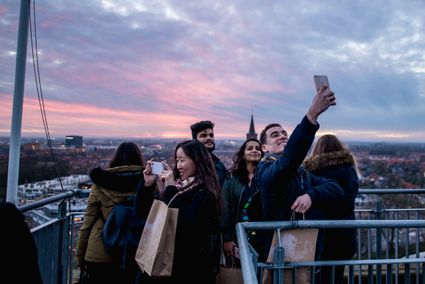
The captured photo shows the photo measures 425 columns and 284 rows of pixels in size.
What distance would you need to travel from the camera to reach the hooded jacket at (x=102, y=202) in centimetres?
341

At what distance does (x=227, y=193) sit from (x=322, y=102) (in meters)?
1.67

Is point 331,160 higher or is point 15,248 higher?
point 331,160

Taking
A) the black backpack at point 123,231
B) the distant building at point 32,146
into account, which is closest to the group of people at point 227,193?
the black backpack at point 123,231

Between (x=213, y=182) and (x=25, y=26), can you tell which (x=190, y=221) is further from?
(x=25, y=26)

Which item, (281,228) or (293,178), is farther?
(293,178)

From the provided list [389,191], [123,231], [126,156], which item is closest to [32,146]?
[126,156]

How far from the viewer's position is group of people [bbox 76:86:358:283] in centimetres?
256

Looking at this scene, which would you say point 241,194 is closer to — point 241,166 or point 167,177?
point 241,166

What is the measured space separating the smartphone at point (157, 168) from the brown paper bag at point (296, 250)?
39.3 inches

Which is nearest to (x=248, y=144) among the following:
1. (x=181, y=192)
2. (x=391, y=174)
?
(x=181, y=192)

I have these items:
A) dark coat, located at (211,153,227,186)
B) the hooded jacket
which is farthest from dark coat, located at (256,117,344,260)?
the hooded jacket

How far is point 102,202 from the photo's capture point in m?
3.45

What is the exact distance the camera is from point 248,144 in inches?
155

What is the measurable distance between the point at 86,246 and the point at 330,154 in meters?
2.42
